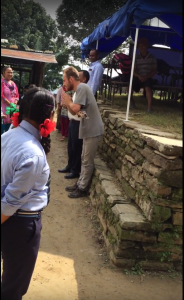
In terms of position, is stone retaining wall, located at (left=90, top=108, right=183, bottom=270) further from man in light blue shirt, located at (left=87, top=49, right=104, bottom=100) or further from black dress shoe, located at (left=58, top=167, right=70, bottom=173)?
man in light blue shirt, located at (left=87, top=49, right=104, bottom=100)

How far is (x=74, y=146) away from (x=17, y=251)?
3863mm

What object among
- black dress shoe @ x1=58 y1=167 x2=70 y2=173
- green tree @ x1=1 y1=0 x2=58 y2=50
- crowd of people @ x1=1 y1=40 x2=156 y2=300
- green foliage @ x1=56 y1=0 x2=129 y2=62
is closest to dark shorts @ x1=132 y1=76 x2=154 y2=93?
black dress shoe @ x1=58 y1=167 x2=70 y2=173

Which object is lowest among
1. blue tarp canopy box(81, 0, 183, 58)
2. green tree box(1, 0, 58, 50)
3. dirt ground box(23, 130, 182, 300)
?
dirt ground box(23, 130, 182, 300)

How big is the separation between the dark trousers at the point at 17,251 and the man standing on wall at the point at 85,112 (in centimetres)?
282

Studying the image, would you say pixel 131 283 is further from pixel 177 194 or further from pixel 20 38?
pixel 20 38

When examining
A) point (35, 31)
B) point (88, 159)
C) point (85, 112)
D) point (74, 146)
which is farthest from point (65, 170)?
point (35, 31)

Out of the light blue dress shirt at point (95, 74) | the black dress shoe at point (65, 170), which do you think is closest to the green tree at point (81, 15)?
the light blue dress shirt at point (95, 74)

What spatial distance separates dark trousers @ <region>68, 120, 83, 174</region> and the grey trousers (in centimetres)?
64

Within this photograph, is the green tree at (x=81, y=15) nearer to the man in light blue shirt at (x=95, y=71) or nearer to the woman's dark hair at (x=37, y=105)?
the man in light blue shirt at (x=95, y=71)

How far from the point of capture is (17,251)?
78.0 inches

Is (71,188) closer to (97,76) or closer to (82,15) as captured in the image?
(97,76)

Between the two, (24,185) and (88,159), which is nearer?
(24,185)

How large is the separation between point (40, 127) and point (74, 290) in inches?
76.7

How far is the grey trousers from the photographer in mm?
4996
